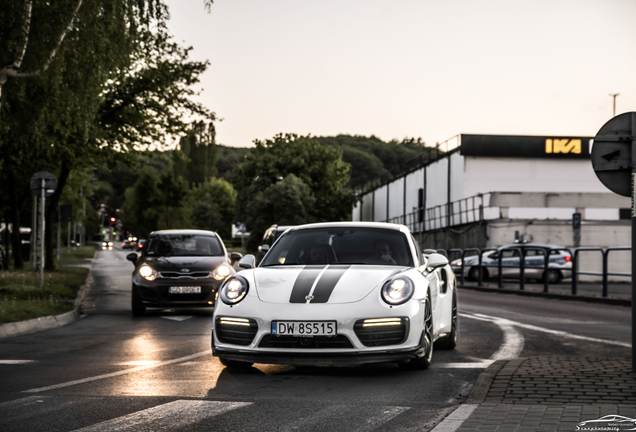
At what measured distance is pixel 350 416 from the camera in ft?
18.3

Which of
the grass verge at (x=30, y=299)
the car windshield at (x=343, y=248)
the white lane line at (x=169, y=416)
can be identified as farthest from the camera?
the grass verge at (x=30, y=299)

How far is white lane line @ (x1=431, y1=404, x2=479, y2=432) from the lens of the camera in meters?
5.09

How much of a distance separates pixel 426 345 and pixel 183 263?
8114mm

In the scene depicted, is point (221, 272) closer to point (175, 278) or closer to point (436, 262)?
point (175, 278)

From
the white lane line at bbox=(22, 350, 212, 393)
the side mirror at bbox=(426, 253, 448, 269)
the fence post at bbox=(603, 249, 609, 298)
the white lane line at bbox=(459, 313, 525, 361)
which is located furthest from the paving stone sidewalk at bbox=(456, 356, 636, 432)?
the fence post at bbox=(603, 249, 609, 298)

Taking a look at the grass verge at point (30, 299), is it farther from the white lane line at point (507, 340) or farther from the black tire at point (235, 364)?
the white lane line at point (507, 340)

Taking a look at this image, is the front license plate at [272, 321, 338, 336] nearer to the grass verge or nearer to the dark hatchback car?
the grass verge

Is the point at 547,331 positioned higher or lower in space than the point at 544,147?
lower

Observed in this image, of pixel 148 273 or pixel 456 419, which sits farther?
pixel 148 273

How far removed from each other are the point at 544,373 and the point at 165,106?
22864 mm

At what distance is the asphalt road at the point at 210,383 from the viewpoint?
5.44 meters

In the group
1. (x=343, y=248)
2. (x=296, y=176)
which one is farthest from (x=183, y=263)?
(x=296, y=176)

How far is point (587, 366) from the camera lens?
7.72 meters

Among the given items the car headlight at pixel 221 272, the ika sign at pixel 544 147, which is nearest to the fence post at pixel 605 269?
the car headlight at pixel 221 272
